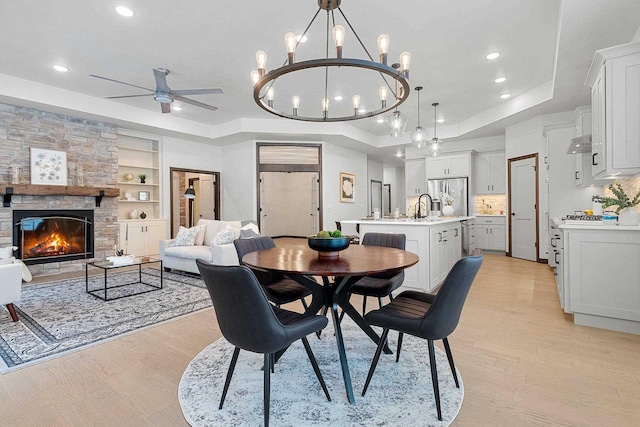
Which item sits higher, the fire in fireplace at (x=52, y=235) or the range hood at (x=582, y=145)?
the range hood at (x=582, y=145)

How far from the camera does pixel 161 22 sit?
10.7ft

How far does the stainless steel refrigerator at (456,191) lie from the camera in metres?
7.54

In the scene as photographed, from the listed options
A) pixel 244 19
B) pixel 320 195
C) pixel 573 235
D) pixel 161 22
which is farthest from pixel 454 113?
pixel 161 22

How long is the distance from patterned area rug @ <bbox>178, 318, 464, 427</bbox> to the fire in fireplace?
4744 mm

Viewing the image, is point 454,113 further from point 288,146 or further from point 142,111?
point 142,111

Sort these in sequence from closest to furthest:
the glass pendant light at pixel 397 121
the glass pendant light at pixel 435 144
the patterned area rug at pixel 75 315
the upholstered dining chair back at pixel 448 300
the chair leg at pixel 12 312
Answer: the upholstered dining chair back at pixel 448 300, the patterned area rug at pixel 75 315, the chair leg at pixel 12 312, the glass pendant light at pixel 397 121, the glass pendant light at pixel 435 144

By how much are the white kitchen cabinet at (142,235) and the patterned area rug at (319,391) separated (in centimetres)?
490

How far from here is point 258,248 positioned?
288cm

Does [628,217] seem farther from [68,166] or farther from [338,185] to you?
[68,166]

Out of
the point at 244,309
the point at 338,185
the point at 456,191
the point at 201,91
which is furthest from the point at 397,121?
the point at 456,191

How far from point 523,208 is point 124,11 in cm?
702

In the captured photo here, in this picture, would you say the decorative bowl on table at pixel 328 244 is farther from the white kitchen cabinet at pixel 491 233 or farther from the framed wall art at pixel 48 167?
the white kitchen cabinet at pixel 491 233

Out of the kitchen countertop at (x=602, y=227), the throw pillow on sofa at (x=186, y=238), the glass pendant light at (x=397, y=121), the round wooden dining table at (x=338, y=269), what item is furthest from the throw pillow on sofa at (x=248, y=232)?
the kitchen countertop at (x=602, y=227)

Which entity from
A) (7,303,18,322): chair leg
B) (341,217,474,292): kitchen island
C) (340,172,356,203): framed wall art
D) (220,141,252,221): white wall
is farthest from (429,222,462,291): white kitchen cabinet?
(220,141,252,221): white wall
